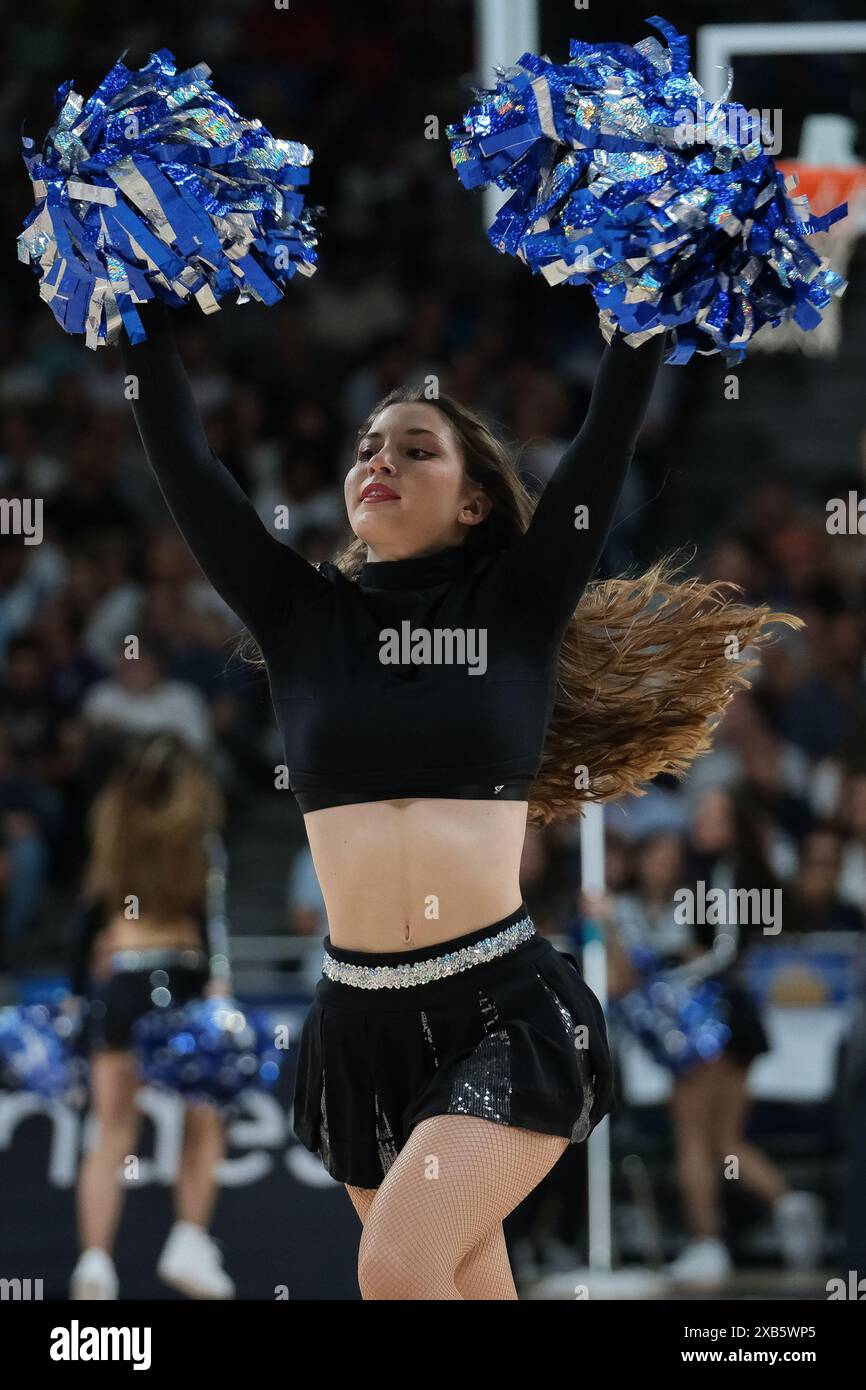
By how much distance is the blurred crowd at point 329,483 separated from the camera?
7.38 metres

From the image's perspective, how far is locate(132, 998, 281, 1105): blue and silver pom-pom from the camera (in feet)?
19.7

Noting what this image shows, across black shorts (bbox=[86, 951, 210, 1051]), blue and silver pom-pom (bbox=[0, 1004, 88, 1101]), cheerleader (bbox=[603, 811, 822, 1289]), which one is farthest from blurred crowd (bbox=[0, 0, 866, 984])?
blue and silver pom-pom (bbox=[0, 1004, 88, 1101])

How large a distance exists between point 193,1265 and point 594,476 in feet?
11.6

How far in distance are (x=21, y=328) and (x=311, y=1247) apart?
Answer: 5.73 metres

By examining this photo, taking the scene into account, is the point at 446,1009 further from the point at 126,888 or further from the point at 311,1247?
the point at 126,888

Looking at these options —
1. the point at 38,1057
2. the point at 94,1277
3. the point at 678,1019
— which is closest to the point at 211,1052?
the point at 38,1057

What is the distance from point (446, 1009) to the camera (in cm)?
298

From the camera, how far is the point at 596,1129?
591 centimetres

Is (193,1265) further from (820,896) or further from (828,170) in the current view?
(828,170)

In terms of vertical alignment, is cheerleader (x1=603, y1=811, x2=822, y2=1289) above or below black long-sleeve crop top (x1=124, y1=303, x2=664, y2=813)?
below

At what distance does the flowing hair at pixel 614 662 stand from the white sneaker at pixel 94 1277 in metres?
2.85

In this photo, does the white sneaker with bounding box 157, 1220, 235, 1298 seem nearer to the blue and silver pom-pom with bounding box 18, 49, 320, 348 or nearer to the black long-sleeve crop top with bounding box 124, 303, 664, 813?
the black long-sleeve crop top with bounding box 124, 303, 664, 813

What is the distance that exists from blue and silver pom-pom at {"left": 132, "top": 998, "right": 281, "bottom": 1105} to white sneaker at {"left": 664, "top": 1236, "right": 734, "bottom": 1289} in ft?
4.66

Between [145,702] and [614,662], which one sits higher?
[614,662]
